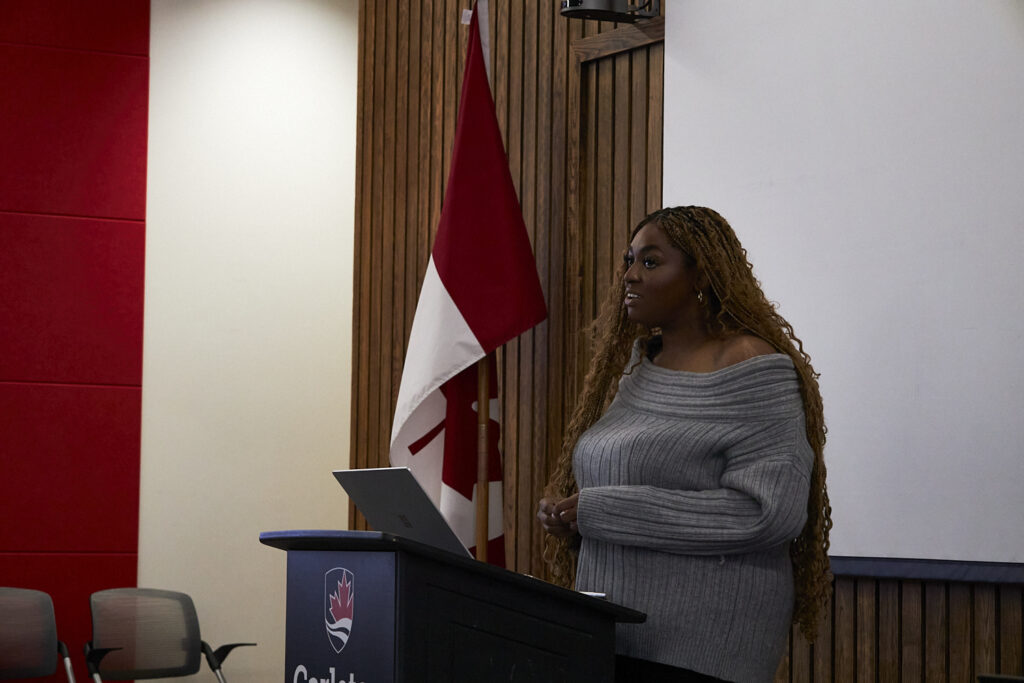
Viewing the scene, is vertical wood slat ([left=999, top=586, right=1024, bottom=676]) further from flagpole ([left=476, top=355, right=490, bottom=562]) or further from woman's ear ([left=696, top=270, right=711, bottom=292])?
flagpole ([left=476, top=355, right=490, bottom=562])

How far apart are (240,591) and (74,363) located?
1282 mm

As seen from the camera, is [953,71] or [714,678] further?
[953,71]

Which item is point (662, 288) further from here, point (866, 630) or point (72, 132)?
point (72, 132)

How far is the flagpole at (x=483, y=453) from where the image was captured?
3883 mm

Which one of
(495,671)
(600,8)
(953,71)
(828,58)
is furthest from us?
(600,8)

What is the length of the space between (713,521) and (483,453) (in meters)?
1.92

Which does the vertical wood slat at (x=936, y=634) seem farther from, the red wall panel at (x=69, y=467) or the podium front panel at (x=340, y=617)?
the red wall panel at (x=69, y=467)

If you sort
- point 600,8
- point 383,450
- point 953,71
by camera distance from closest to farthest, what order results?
point 953,71
point 600,8
point 383,450

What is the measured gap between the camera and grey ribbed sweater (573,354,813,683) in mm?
2023

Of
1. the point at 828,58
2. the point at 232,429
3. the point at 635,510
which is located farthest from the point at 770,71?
the point at 232,429

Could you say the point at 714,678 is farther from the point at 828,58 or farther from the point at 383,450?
the point at 383,450

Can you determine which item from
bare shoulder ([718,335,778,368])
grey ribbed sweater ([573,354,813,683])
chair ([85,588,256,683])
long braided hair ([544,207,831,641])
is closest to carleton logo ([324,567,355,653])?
grey ribbed sweater ([573,354,813,683])

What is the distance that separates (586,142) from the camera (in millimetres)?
4070

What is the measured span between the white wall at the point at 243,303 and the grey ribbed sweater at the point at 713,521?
13.1 ft
